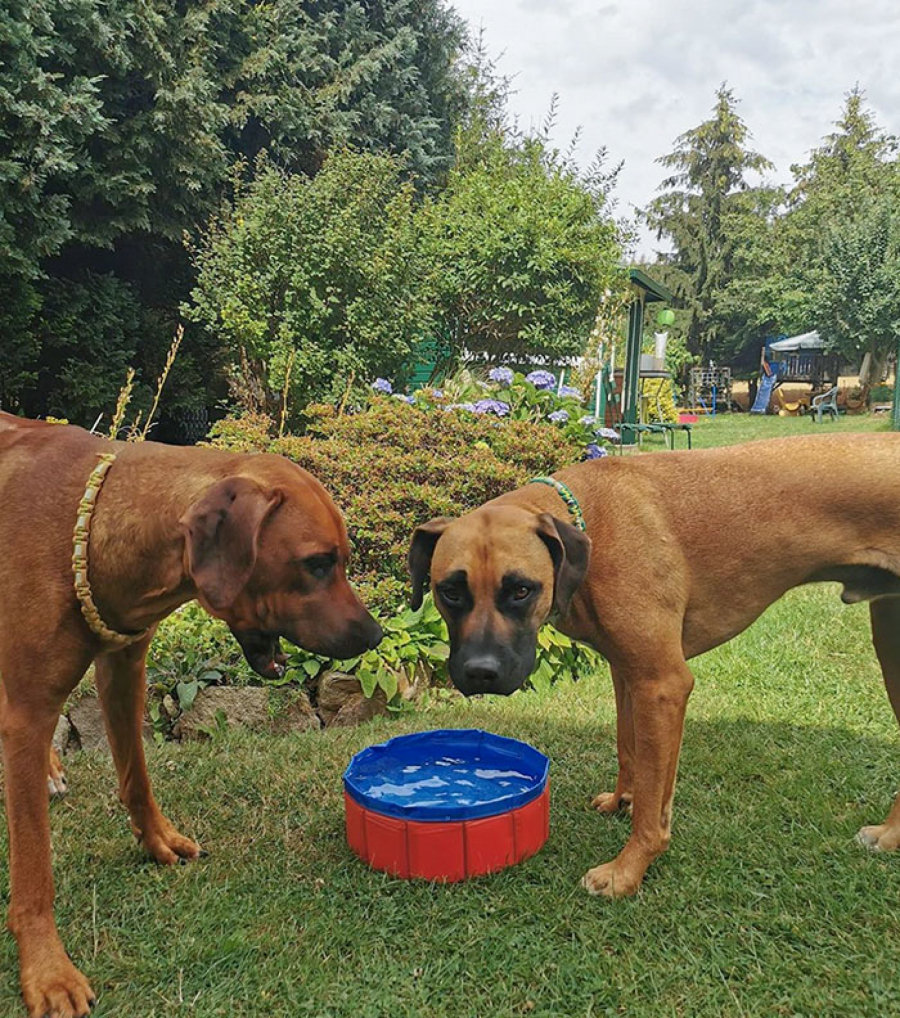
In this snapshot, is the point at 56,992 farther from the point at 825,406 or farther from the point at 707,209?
the point at 707,209

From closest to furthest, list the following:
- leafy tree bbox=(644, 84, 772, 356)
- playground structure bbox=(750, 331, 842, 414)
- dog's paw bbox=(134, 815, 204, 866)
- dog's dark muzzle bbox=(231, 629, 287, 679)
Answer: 1. dog's dark muzzle bbox=(231, 629, 287, 679)
2. dog's paw bbox=(134, 815, 204, 866)
3. playground structure bbox=(750, 331, 842, 414)
4. leafy tree bbox=(644, 84, 772, 356)

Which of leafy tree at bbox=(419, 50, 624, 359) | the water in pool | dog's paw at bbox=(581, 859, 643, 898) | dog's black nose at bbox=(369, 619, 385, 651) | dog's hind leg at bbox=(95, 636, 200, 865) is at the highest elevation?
leafy tree at bbox=(419, 50, 624, 359)

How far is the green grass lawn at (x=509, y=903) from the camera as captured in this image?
7.97ft

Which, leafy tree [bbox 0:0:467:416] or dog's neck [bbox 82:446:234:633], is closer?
dog's neck [bbox 82:446:234:633]

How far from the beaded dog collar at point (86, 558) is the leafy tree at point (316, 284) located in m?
7.63

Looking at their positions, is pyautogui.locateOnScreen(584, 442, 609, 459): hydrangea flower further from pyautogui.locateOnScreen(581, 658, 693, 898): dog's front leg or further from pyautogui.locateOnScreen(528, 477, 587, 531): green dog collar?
pyautogui.locateOnScreen(581, 658, 693, 898): dog's front leg

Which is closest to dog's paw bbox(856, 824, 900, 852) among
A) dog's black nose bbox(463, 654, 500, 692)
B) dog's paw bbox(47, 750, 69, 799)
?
dog's black nose bbox(463, 654, 500, 692)

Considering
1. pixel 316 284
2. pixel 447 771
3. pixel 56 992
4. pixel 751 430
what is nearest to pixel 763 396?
pixel 751 430

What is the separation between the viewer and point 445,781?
348 cm

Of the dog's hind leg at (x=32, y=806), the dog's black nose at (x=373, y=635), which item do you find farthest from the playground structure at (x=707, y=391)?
the dog's hind leg at (x=32, y=806)

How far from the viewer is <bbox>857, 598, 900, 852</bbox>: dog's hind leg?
10.4 ft

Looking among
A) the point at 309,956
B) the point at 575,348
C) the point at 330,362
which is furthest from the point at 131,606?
the point at 575,348

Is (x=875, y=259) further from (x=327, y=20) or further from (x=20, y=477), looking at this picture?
(x=20, y=477)

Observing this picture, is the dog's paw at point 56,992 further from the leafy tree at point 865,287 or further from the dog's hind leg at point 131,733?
the leafy tree at point 865,287
